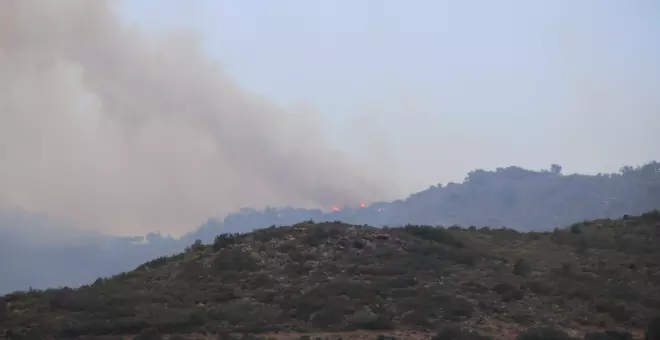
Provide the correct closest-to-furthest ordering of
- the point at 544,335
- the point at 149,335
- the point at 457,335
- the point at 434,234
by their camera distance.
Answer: the point at 544,335 → the point at 457,335 → the point at 149,335 → the point at 434,234

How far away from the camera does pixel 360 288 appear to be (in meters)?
29.8

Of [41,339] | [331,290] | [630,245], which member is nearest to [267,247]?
[331,290]

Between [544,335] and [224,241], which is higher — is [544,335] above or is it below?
below

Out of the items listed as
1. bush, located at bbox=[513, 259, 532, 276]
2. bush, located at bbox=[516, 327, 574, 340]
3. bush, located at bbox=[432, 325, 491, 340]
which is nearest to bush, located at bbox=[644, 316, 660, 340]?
bush, located at bbox=[516, 327, 574, 340]

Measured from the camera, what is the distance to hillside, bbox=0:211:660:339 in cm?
2614

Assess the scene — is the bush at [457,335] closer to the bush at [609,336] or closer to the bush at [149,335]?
the bush at [609,336]

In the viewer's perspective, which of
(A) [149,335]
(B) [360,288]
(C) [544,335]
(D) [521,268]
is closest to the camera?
(C) [544,335]

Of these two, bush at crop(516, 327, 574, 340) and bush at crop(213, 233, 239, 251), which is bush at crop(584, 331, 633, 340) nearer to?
bush at crop(516, 327, 574, 340)

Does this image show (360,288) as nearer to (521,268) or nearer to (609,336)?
(521,268)

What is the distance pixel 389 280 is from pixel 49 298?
15118mm

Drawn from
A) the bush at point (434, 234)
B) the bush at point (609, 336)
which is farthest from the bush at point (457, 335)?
the bush at point (434, 234)

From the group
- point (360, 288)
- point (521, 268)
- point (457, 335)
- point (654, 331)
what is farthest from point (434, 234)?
point (654, 331)

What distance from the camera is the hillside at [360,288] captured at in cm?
2614

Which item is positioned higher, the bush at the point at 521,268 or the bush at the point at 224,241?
the bush at the point at 224,241
